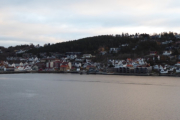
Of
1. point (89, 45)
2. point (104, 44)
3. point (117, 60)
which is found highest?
point (104, 44)

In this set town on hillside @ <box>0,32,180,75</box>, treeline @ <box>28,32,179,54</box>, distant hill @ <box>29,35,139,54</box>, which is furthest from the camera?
distant hill @ <box>29,35,139,54</box>

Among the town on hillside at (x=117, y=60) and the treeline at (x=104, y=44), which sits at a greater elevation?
the treeline at (x=104, y=44)

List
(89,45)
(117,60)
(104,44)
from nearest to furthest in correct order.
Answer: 1. (117,60)
2. (89,45)
3. (104,44)

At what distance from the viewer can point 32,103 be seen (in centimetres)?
1107

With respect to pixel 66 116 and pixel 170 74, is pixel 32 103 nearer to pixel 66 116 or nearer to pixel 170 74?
pixel 66 116

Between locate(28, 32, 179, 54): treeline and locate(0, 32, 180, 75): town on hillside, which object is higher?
locate(28, 32, 179, 54): treeline

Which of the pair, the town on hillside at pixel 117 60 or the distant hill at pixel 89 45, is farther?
the distant hill at pixel 89 45

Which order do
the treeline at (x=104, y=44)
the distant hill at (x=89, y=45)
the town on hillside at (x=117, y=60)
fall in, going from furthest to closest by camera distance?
the distant hill at (x=89, y=45) → the treeline at (x=104, y=44) → the town on hillside at (x=117, y=60)

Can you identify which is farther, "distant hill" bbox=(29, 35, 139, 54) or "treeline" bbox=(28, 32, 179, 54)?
"distant hill" bbox=(29, 35, 139, 54)

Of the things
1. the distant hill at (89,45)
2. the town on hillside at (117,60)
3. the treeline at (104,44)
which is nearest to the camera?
the town on hillside at (117,60)

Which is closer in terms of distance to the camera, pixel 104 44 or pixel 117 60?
pixel 117 60

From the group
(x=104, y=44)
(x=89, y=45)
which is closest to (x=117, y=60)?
(x=89, y=45)

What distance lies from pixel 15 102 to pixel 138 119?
230 inches

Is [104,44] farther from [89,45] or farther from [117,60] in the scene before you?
[117,60]
